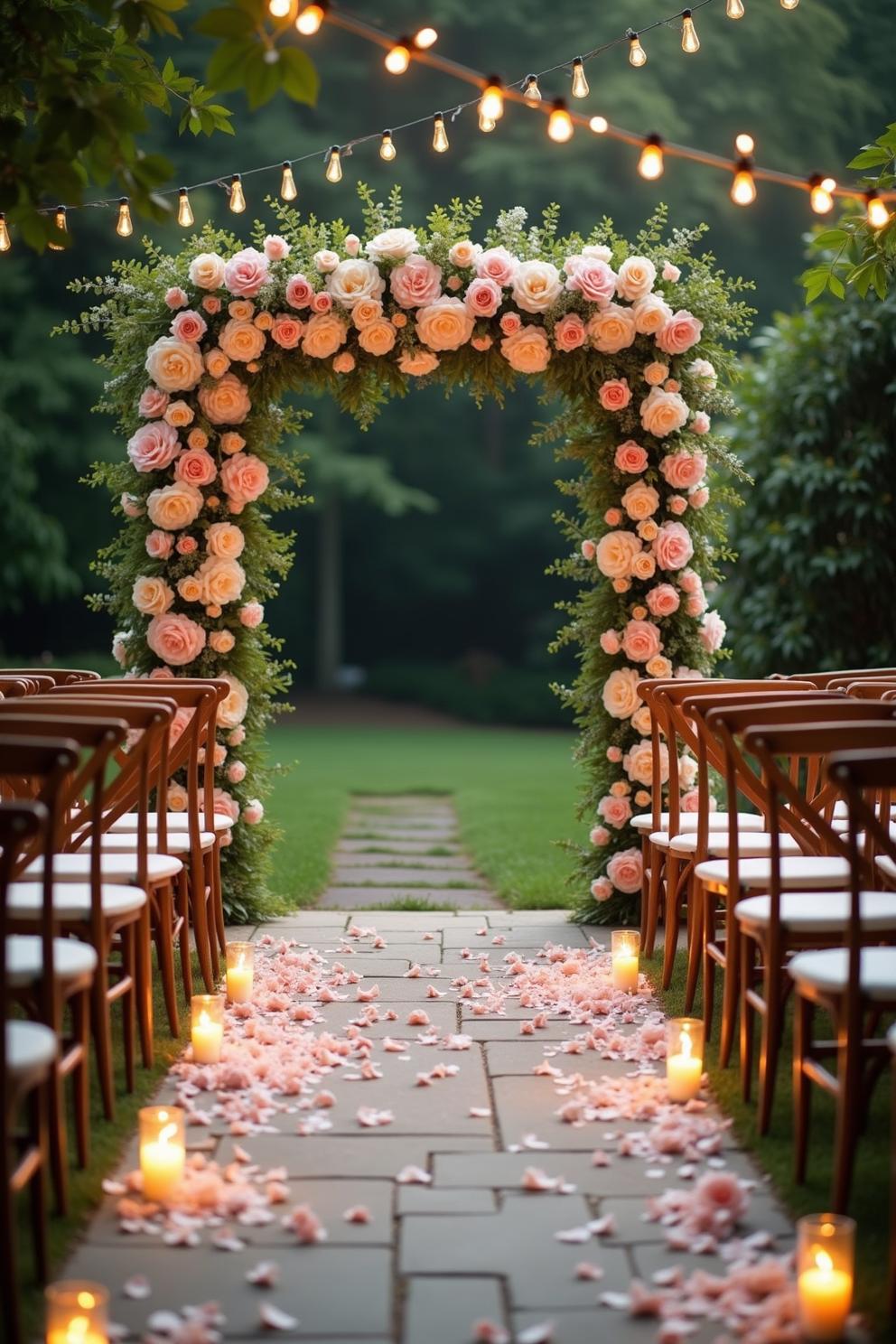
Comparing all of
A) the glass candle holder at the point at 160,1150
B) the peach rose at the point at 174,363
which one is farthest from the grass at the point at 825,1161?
the peach rose at the point at 174,363

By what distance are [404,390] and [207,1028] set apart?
127 inches

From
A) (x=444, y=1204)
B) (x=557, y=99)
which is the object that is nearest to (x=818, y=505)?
(x=557, y=99)

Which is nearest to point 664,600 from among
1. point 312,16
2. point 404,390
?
point 404,390

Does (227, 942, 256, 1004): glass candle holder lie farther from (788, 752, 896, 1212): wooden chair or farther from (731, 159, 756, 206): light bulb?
(731, 159, 756, 206): light bulb

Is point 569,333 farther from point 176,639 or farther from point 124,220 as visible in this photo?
point 176,639

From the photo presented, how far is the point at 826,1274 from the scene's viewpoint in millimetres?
2738

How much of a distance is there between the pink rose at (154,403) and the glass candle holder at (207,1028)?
315 cm

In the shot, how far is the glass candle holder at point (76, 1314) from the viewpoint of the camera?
255 centimetres

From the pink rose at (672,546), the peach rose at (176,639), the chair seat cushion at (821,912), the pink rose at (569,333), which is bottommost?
the chair seat cushion at (821,912)

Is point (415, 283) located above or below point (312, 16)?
below

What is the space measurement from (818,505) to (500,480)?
1819cm

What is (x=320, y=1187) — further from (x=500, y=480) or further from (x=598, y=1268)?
(x=500, y=480)

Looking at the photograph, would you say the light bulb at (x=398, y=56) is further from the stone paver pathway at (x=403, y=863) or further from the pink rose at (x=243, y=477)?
the stone paver pathway at (x=403, y=863)

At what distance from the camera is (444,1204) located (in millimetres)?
3420
